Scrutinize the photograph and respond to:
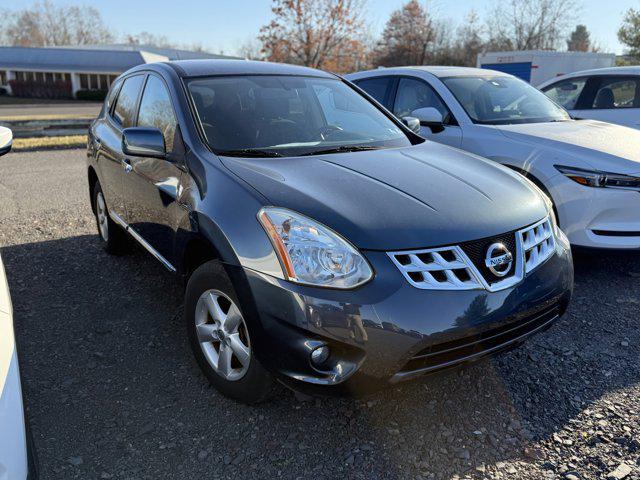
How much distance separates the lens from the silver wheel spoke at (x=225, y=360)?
102 inches

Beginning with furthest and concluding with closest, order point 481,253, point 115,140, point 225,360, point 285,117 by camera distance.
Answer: point 115,140 → point 285,117 → point 225,360 → point 481,253

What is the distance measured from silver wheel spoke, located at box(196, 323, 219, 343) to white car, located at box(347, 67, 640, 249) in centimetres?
233

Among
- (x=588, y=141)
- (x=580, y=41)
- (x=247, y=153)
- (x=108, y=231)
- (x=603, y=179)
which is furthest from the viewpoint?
(x=580, y=41)

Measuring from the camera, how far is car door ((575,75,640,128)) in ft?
22.3

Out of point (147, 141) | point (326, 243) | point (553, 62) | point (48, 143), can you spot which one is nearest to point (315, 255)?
point (326, 243)

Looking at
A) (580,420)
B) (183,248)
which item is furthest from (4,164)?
(580,420)

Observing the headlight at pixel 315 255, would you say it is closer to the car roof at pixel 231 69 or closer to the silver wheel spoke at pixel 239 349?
the silver wheel spoke at pixel 239 349

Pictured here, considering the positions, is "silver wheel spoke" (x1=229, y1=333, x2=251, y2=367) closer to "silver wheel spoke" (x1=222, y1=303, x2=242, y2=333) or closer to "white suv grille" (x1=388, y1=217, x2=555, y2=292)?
"silver wheel spoke" (x1=222, y1=303, x2=242, y2=333)

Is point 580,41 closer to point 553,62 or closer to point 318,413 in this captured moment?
point 553,62

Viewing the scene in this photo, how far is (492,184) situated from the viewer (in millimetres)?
2805

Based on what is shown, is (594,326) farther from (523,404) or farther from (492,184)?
(492,184)

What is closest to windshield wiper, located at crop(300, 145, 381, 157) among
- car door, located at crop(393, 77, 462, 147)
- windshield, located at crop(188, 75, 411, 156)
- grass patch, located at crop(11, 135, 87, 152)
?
windshield, located at crop(188, 75, 411, 156)

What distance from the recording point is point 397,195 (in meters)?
2.52

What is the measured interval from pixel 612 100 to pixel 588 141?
3.27m
